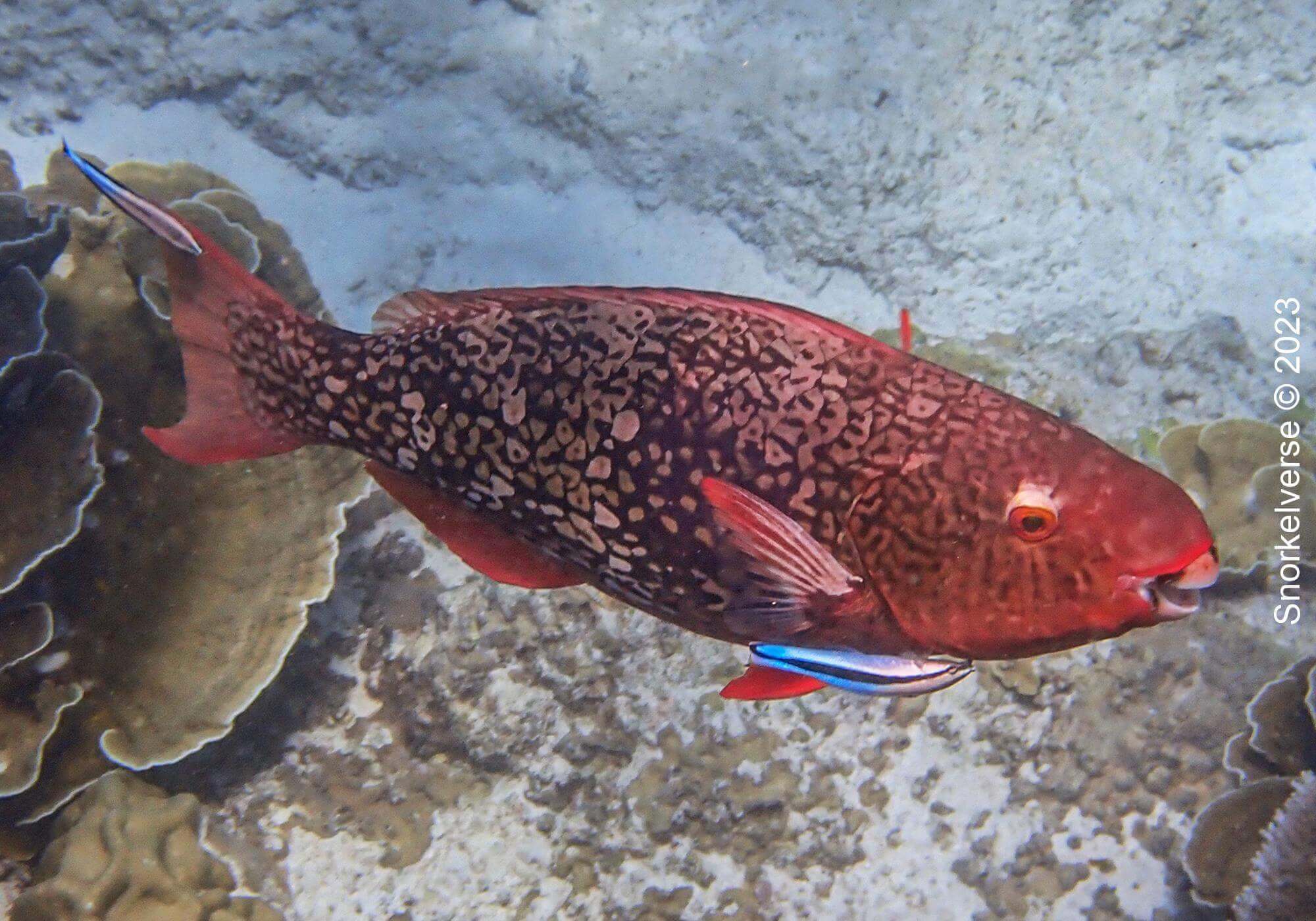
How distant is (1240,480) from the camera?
4.50 meters

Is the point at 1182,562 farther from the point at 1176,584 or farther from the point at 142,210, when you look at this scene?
the point at 142,210

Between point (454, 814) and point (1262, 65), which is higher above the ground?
point (1262, 65)

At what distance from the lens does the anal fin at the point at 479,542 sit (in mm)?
2271

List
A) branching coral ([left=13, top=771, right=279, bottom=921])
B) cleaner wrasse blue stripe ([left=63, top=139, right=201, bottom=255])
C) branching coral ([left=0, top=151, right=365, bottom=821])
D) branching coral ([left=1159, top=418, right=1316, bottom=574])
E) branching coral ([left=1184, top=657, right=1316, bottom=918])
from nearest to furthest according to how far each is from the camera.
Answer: cleaner wrasse blue stripe ([left=63, top=139, right=201, bottom=255]), branching coral ([left=13, top=771, right=279, bottom=921]), branching coral ([left=1184, top=657, right=1316, bottom=918]), branching coral ([left=0, top=151, right=365, bottom=821]), branching coral ([left=1159, top=418, right=1316, bottom=574])

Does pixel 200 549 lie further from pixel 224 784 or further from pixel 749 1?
pixel 749 1

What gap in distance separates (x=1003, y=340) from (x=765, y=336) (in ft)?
12.6

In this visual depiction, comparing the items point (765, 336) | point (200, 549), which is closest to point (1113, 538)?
point (765, 336)

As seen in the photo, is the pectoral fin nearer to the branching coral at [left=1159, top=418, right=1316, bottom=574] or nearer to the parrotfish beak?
the parrotfish beak

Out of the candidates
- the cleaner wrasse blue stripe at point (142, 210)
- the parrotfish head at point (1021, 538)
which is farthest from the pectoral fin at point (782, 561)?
the cleaner wrasse blue stripe at point (142, 210)

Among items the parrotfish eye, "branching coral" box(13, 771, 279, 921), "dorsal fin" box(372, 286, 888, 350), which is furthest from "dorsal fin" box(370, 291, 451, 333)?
"branching coral" box(13, 771, 279, 921)

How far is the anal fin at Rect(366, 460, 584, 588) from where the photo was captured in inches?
89.4

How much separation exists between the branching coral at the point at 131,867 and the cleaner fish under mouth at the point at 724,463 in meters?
1.98

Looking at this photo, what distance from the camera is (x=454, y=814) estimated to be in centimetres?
378

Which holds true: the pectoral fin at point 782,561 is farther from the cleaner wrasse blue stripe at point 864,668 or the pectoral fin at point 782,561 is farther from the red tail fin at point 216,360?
the red tail fin at point 216,360
